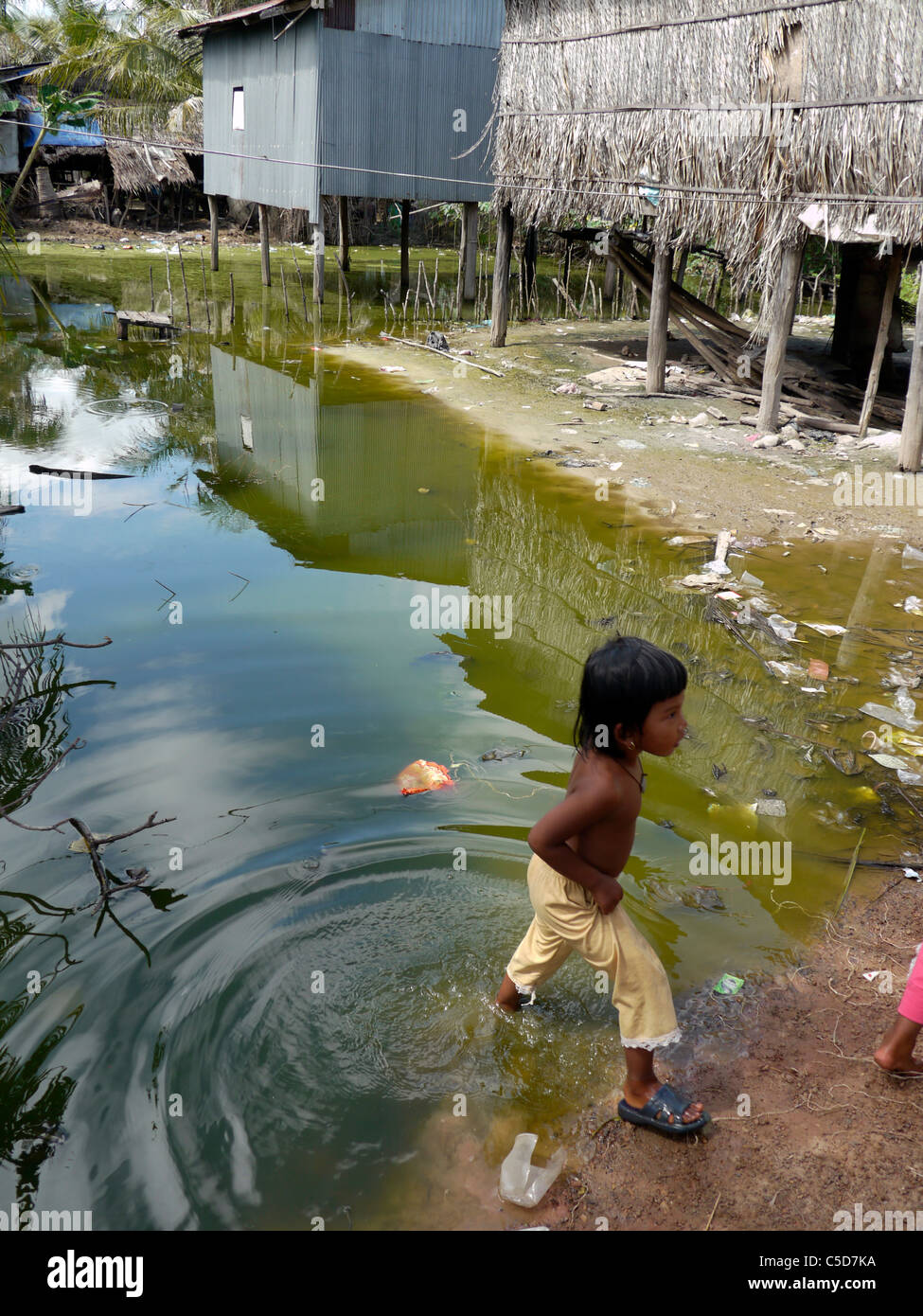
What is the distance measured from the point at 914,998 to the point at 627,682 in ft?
4.10

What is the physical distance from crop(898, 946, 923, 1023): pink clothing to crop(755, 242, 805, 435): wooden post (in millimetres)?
7680

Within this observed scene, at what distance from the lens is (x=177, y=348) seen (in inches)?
519

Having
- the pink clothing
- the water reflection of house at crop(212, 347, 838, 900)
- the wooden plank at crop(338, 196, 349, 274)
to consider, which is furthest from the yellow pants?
the wooden plank at crop(338, 196, 349, 274)

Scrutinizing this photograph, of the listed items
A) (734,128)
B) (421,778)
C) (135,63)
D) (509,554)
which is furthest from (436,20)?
(421,778)

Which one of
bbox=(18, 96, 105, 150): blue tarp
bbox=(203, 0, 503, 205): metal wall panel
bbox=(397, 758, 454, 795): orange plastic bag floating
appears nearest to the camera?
bbox=(397, 758, 454, 795): orange plastic bag floating

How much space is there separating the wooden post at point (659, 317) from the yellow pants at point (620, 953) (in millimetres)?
9397

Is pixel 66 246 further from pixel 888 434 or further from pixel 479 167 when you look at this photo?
pixel 888 434

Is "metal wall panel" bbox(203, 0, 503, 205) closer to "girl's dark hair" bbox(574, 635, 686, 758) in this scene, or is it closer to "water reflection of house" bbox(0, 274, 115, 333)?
"water reflection of house" bbox(0, 274, 115, 333)

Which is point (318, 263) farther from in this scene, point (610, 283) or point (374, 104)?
point (610, 283)

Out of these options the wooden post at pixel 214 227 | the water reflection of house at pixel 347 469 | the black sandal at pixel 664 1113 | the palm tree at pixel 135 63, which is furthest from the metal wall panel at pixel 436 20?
the black sandal at pixel 664 1113

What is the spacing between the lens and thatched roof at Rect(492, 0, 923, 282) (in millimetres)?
7711

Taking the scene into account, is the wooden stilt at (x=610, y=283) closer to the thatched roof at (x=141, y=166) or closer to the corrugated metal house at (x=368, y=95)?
the corrugated metal house at (x=368, y=95)

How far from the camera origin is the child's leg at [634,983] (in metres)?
2.50

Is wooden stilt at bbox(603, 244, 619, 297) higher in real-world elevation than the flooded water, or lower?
higher
